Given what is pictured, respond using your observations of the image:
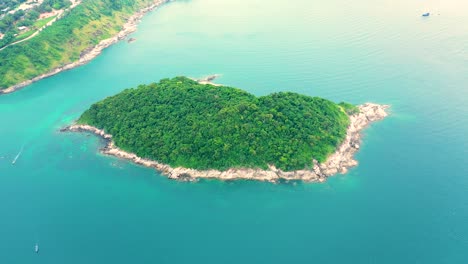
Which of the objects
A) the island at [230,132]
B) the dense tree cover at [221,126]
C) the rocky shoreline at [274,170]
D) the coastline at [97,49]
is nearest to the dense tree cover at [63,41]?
the coastline at [97,49]

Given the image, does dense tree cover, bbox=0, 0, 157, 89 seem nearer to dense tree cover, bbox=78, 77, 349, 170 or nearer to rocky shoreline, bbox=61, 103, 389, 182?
dense tree cover, bbox=78, 77, 349, 170

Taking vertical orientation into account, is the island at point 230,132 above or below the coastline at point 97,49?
below

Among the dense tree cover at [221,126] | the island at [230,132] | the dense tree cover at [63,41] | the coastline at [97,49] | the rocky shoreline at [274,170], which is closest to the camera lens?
the rocky shoreline at [274,170]

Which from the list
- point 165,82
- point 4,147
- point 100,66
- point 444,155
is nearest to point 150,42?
point 100,66

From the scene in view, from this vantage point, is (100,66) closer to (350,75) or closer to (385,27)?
(350,75)

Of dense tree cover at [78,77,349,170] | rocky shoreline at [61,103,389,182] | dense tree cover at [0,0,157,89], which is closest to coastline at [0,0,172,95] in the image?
dense tree cover at [0,0,157,89]

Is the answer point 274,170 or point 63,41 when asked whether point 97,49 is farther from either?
point 274,170

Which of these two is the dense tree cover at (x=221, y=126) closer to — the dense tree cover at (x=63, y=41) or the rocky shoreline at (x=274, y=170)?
the rocky shoreline at (x=274, y=170)

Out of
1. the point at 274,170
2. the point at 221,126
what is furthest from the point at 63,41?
the point at 274,170
